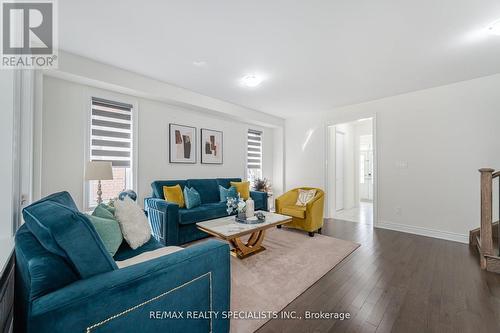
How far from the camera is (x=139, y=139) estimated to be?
3.69 m

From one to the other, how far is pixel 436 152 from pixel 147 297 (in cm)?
469

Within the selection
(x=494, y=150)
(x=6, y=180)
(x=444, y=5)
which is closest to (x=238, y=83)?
(x=444, y=5)

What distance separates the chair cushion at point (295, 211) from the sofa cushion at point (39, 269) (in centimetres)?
324

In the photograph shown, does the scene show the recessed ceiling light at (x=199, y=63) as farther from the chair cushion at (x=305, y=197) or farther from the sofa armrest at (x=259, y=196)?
the chair cushion at (x=305, y=197)

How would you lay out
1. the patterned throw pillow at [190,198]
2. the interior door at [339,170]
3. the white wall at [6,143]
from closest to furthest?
the white wall at [6,143], the patterned throw pillow at [190,198], the interior door at [339,170]

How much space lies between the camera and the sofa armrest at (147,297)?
0.84 metres

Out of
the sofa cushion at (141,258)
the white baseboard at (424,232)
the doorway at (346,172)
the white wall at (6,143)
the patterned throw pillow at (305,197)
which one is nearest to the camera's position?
the white wall at (6,143)

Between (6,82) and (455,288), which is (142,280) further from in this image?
(455,288)

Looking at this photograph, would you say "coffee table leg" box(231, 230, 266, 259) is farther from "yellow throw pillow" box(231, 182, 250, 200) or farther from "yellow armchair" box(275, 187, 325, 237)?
"yellow throw pillow" box(231, 182, 250, 200)

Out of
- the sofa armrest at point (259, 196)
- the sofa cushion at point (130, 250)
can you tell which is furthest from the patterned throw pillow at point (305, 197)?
the sofa cushion at point (130, 250)

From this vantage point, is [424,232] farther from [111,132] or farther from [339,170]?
[111,132]

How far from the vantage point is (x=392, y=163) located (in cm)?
421

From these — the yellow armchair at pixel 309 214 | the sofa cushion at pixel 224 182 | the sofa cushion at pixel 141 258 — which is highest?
the sofa cushion at pixel 224 182

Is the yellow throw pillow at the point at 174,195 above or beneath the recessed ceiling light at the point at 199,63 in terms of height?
beneath
